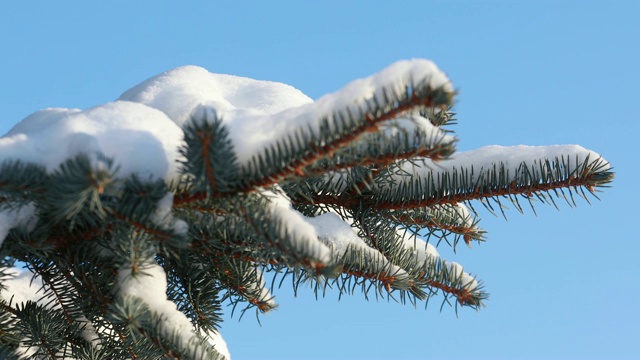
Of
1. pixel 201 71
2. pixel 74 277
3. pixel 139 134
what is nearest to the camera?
pixel 139 134

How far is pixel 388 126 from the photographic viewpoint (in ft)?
A: 4.72

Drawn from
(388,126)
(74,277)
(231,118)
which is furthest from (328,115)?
(74,277)

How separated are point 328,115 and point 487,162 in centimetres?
77

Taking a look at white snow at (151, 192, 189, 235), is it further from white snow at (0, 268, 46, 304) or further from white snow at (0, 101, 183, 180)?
white snow at (0, 268, 46, 304)

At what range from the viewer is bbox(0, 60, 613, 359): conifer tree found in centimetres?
146

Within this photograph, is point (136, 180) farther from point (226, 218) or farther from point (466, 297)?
point (466, 297)

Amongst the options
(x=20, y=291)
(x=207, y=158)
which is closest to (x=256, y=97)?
(x=207, y=158)

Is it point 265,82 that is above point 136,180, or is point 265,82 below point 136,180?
above

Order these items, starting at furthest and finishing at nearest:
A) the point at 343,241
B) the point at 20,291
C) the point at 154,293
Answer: the point at 20,291, the point at 343,241, the point at 154,293

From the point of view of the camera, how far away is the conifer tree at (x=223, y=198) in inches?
57.3

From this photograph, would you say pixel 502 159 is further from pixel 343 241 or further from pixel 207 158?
pixel 207 158

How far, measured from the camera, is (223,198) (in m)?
1.53

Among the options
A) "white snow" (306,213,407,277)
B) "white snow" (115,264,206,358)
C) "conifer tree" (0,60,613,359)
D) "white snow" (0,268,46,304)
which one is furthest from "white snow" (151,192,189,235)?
"white snow" (0,268,46,304)

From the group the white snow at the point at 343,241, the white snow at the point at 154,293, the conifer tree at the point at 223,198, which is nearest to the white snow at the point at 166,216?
the conifer tree at the point at 223,198
